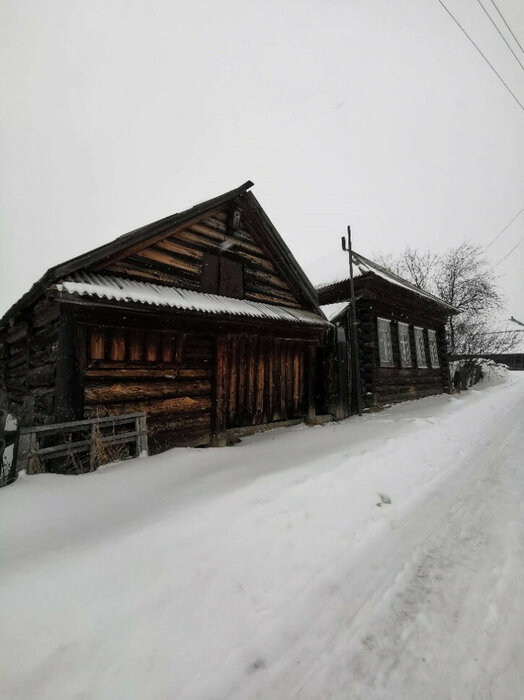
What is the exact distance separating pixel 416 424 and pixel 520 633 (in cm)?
476

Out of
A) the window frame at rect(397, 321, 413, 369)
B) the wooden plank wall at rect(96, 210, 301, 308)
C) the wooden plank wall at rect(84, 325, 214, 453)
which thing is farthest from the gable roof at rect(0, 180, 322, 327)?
the window frame at rect(397, 321, 413, 369)

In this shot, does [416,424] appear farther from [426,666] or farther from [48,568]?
[48,568]

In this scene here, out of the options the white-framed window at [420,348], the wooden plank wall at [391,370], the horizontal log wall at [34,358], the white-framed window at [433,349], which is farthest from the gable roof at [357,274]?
the horizontal log wall at [34,358]

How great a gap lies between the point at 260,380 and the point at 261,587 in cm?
557

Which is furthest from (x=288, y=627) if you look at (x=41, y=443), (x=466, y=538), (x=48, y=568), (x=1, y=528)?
(x=41, y=443)

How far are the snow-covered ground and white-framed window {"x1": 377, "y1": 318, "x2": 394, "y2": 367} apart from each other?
8154 millimetres

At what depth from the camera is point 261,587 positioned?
6.98 ft

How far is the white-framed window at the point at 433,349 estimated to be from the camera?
15.0m

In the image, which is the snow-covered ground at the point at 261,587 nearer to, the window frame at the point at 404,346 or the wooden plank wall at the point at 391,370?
the wooden plank wall at the point at 391,370

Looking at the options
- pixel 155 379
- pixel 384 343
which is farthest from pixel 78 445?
pixel 384 343

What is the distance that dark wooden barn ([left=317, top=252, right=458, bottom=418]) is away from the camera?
10.2 metres

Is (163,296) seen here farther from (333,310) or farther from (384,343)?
(384,343)

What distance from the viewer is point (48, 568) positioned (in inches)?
76.5

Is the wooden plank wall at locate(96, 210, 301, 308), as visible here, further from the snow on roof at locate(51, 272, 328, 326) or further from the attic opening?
the snow on roof at locate(51, 272, 328, 326)
